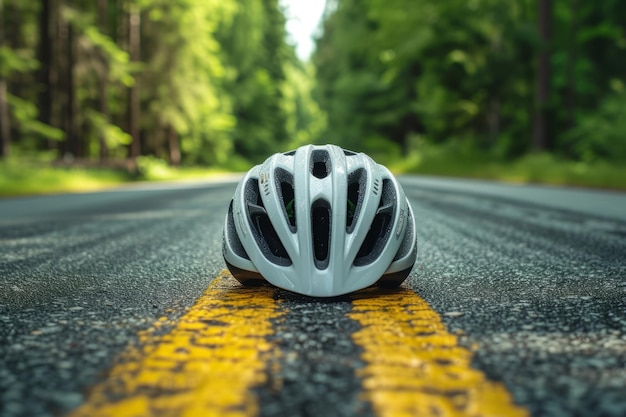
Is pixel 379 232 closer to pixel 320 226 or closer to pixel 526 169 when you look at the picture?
pixel 320 226

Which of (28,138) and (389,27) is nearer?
(28,138)

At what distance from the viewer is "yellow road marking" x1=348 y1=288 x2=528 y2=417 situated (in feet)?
6.11

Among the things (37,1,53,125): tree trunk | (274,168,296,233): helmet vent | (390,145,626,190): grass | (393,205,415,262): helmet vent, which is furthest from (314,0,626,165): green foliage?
(274,168,296,233): helmet vent

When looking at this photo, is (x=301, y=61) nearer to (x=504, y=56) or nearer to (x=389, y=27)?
(x=389, y=27)

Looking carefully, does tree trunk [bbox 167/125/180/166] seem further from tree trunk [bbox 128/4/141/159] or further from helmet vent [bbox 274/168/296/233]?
helmet vent [bbox 274/168/296/233]

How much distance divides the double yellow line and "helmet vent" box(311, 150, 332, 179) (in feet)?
3.02

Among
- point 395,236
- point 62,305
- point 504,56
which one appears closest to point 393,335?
point 395,236

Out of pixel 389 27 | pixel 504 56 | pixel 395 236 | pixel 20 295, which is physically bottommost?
pixel 20 295

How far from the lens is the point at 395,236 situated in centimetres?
346

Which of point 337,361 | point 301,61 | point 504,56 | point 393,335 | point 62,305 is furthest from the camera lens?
point 301,61

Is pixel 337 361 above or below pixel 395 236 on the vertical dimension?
below

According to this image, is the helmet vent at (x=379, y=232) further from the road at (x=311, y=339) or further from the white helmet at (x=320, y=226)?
the road at (x=311, y=339)

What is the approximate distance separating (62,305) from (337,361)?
1.70 meters

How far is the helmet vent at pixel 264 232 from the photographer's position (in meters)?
3.41
